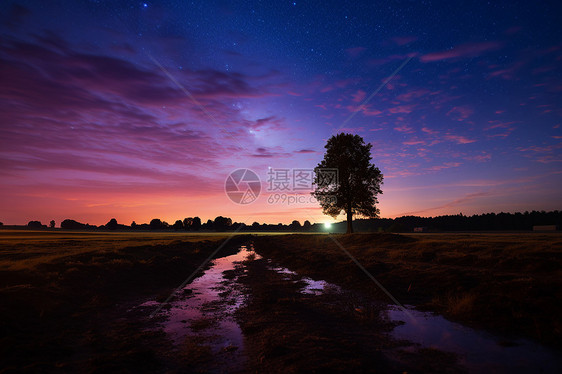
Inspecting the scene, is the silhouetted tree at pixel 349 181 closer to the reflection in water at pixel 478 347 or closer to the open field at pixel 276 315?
the open field at pixel 276 315

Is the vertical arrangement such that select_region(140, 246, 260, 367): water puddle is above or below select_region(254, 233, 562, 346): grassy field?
below

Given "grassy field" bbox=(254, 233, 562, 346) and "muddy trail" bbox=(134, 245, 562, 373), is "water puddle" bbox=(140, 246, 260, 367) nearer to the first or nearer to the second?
"muddy trail" bbox=(134, 245, 562, 373)

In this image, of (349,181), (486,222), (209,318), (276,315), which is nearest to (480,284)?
(276,315)

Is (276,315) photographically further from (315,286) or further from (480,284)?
(480,284)

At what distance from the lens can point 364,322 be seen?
31.4 feet

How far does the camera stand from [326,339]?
773 centimetres

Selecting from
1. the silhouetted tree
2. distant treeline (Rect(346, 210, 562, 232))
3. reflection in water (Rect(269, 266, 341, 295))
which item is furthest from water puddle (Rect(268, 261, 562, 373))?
distant treeline (Rect(346, 210, 562, 232))

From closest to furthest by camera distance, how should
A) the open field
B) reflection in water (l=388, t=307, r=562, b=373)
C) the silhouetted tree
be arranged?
reflection in water (l=388, t=307, r=562, b=373) < the open field < the silhouetted tree

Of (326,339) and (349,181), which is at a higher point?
(349,181)

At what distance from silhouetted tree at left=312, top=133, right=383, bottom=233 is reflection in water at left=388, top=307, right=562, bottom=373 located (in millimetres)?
36464

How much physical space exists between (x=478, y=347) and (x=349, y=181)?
130ft

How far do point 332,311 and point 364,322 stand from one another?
165cm

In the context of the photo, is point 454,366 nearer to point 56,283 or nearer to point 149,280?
point 56,283

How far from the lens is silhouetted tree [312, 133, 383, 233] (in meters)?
45.4
